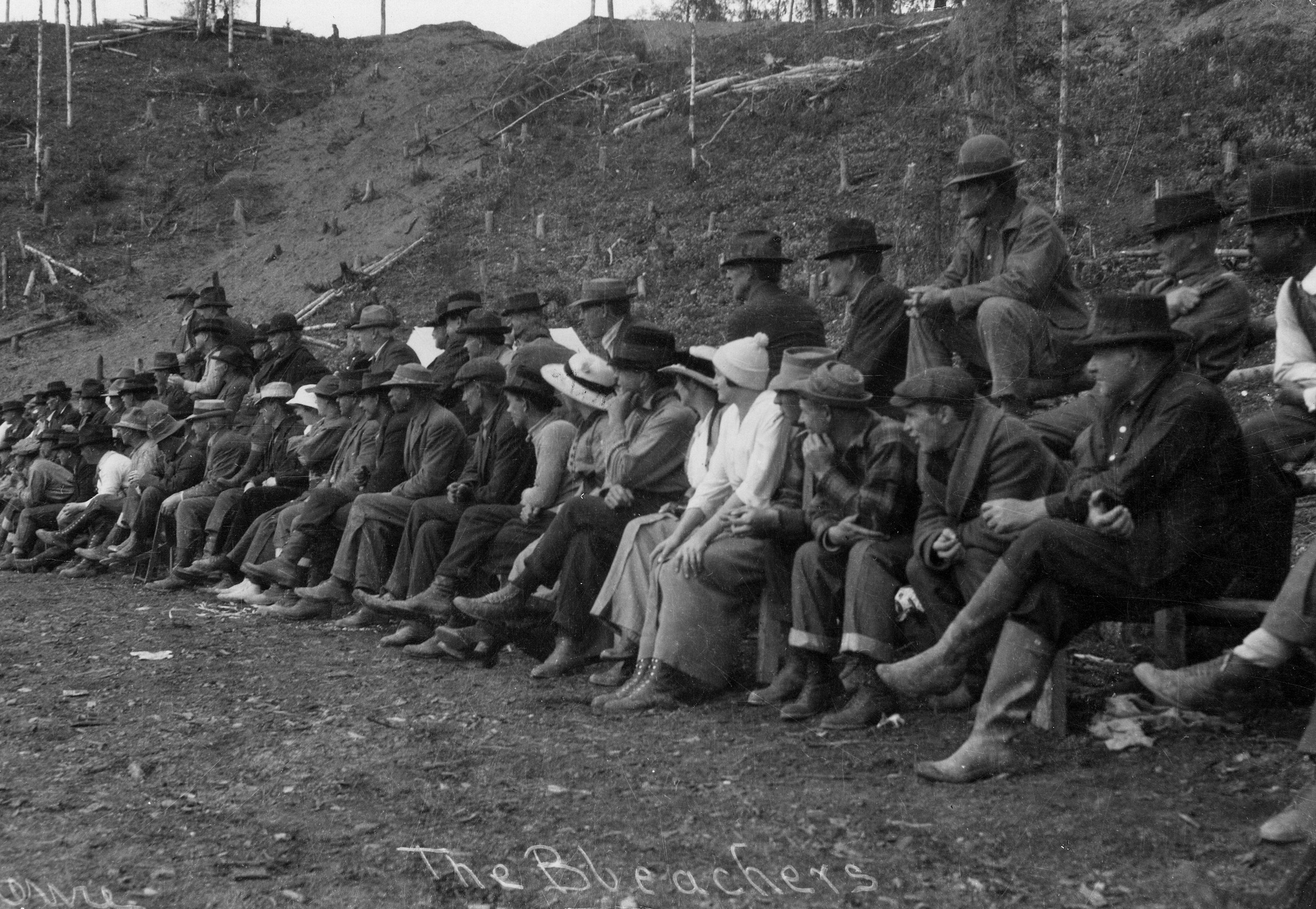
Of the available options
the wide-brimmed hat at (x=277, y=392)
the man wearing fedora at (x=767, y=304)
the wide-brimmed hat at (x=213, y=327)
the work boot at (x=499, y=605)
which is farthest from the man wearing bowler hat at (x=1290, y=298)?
the wide-brimmed hat at (x=213, y=327)

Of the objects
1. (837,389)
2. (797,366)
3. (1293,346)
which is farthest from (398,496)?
(1293,346)

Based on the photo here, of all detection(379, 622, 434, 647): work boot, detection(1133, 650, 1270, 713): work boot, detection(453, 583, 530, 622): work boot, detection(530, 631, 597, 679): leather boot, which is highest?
detection(1133, 650, 1270, 713): work boot

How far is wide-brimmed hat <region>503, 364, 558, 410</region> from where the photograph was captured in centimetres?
855

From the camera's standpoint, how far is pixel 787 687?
20.8 feet

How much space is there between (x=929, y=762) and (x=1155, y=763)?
2.76 feet

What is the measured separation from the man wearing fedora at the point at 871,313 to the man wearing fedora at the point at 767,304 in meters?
0.24

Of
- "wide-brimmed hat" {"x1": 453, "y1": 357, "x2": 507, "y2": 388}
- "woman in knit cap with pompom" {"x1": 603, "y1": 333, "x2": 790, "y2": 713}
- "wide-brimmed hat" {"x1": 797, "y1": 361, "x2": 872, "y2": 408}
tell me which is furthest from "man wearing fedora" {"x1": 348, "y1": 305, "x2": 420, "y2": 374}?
"wide-brimmed hat" {"x1": 797, "y1": 361, "x2": 872, "y2": 408}

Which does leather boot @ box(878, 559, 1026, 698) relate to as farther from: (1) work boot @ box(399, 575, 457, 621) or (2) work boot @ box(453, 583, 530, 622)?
(1) work boot @ box(399, 575, 457, 621)

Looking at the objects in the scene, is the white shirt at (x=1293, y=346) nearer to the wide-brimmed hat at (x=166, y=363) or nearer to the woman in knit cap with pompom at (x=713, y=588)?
the woman in knit cap with pompom at (x=713, y=588)

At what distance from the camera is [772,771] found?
5.24m

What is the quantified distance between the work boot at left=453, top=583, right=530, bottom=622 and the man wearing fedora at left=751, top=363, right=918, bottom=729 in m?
1.76

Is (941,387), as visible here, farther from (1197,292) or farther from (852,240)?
(852,240)

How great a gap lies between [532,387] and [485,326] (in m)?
1.78

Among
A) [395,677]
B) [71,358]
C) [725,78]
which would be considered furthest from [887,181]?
[395,677]
